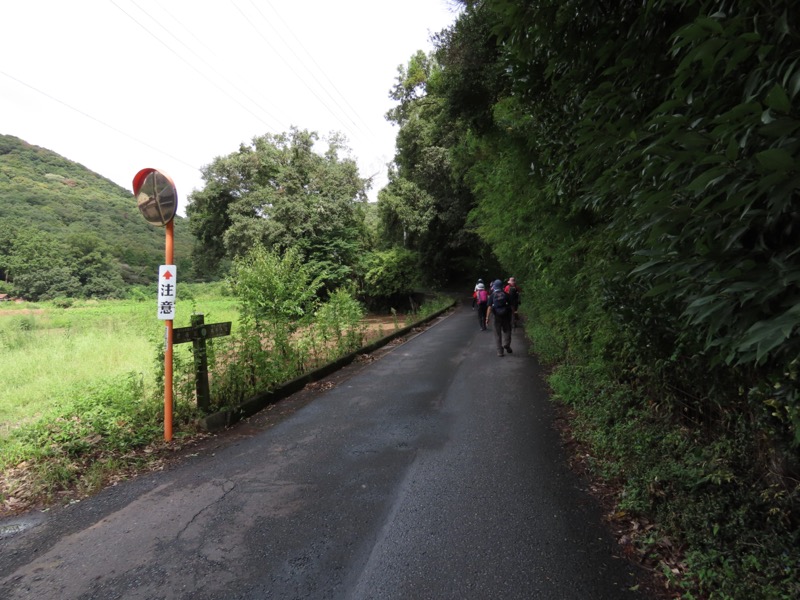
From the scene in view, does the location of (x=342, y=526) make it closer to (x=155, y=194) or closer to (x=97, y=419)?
(x=97, y=419)

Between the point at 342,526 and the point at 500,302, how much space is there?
637 cm

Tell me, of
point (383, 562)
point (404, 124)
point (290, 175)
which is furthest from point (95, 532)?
point (404, 124)

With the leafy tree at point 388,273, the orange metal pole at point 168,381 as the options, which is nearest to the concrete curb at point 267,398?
the orange metal pole at point 168,381

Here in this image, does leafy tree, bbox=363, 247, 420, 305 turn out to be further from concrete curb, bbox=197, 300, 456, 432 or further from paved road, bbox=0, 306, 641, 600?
paved road, bbox=0, 306, 641, 600

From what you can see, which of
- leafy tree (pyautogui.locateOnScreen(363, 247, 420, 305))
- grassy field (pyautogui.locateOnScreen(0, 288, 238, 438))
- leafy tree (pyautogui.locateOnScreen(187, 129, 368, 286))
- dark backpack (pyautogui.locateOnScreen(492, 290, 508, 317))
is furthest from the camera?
leafy tree (pyautogui.locateOnScreen(363, 247, 420, 305))

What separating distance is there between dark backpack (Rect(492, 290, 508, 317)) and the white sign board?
6.15 m

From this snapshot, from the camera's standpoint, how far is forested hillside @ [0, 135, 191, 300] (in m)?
38.5

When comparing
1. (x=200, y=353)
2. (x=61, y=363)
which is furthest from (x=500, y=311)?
(x=61, y=363)

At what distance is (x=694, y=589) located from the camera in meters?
2.08

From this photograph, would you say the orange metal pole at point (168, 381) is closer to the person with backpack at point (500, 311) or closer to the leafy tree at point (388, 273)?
the person with backpack at point (500, 311)

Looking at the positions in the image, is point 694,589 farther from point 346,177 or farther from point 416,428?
point 346,177

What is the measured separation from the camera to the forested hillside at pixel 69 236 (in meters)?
38.5

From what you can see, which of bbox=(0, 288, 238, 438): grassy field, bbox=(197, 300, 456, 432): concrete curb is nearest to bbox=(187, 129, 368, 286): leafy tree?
bbox=(0, 288, 238, 438): grassy field

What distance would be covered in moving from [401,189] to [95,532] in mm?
21366
